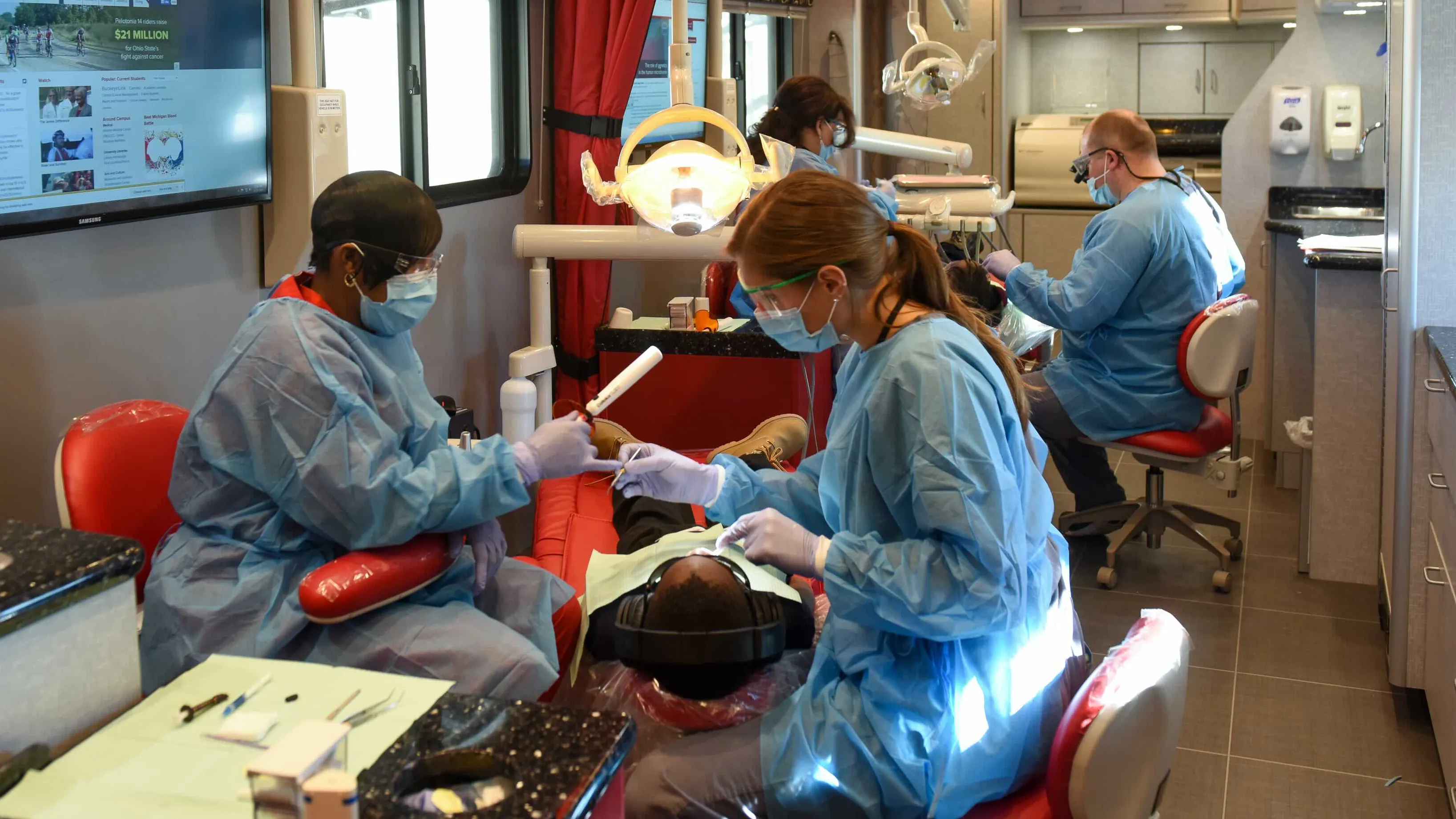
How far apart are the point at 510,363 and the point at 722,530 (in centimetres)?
74

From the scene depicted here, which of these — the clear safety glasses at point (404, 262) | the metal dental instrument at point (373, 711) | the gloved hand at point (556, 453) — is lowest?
the metal dental instrument at point (373, 711)

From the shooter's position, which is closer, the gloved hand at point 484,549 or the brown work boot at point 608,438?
the gloved hand at point 484,549

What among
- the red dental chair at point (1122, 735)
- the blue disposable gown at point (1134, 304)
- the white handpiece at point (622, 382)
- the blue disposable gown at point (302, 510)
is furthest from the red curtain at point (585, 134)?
the red dental chair at point (1122, 735)

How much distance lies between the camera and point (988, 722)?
1.70 metres

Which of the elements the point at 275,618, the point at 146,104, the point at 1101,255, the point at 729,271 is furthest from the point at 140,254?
the point at 1101,255

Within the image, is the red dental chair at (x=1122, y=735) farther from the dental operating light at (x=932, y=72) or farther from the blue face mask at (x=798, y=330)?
the dental operating light at (x=932, y=72)

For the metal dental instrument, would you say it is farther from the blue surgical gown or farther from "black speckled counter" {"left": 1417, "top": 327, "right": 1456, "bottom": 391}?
the blue surgical gown

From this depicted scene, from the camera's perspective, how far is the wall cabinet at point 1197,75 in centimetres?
671

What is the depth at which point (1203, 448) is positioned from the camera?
3.76m

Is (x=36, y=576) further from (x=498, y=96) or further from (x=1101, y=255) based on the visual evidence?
(x=1101, y=255)

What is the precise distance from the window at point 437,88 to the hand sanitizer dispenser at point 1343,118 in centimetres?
322

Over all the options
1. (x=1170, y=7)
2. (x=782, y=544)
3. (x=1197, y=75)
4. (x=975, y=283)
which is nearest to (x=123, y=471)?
(x=782, y=544)

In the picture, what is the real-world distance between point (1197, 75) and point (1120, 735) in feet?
20.1

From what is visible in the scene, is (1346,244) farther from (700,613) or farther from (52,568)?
(52,568)
